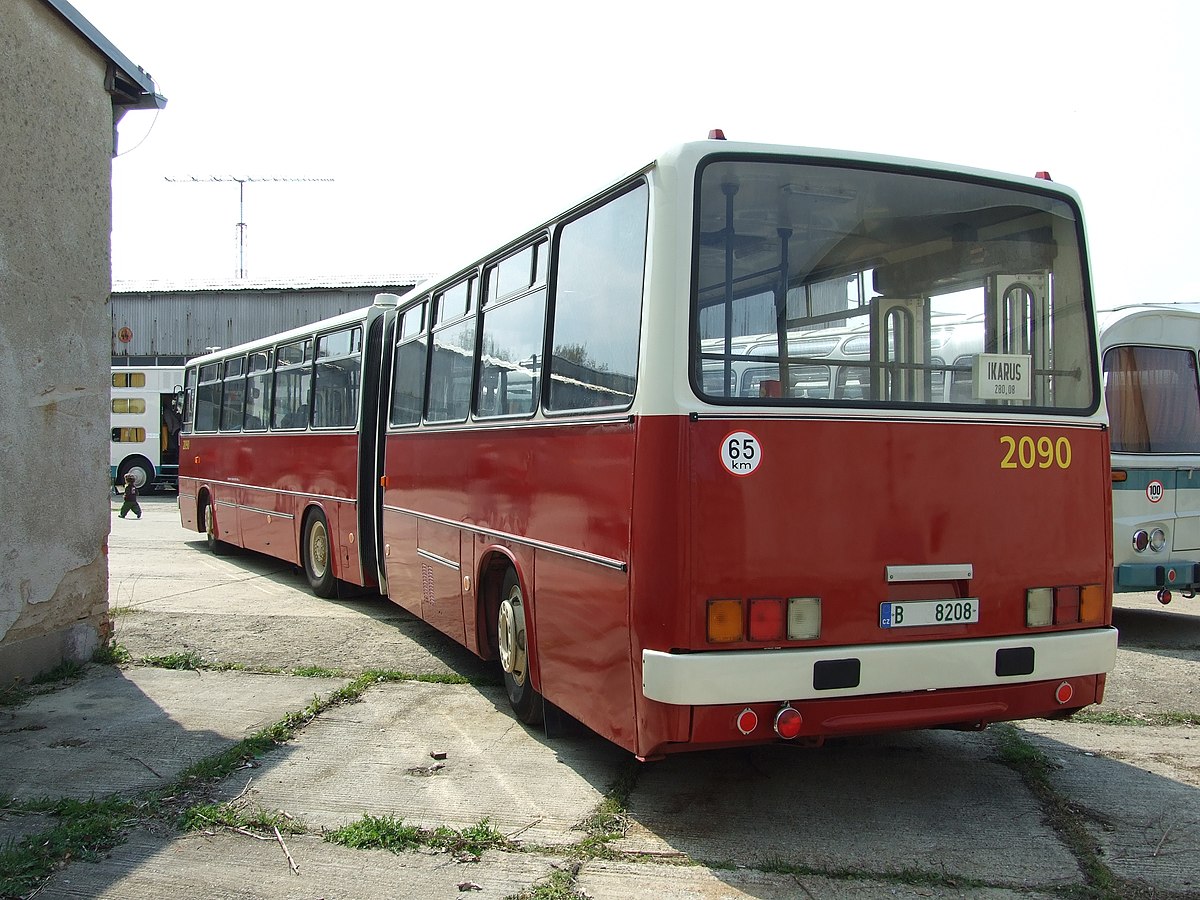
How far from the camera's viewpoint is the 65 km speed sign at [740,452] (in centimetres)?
453

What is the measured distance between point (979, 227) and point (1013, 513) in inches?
54.0

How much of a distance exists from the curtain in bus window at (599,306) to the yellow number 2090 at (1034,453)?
1774 mm

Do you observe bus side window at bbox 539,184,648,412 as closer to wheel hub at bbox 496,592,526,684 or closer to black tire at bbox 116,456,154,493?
wheel hub at bbox 496,592,526,684

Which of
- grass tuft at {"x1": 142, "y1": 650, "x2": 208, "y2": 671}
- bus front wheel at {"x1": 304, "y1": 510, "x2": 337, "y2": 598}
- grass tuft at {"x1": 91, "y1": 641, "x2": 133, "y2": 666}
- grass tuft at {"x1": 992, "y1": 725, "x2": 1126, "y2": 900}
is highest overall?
bus front wheel at {"x1": 304, "y1": 510, "x2": 337, "y2": 598}

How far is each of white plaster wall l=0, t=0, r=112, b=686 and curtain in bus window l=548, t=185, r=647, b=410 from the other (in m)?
3.60

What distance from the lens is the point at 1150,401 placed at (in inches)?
381

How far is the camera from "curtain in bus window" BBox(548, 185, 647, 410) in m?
4.89

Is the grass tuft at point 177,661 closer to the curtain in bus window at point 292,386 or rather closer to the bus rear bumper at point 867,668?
the curtain in bus window at point 292,386

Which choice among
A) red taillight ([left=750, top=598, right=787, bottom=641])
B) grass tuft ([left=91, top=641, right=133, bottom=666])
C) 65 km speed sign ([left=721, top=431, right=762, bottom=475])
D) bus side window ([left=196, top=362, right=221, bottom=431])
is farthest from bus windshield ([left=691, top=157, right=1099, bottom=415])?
bus side window ([left=196, top=362, right=221, bottom=431])

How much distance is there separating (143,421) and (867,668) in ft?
101

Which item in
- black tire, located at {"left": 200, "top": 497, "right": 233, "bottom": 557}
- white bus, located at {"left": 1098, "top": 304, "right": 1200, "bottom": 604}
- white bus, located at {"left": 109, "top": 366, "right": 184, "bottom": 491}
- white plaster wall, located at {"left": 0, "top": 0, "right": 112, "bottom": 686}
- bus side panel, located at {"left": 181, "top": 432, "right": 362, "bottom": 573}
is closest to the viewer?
white plaster wall, located at {"left": 0, "top": 0, "right": 112, "bottom": 686}

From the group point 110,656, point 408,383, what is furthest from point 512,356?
point 110,656

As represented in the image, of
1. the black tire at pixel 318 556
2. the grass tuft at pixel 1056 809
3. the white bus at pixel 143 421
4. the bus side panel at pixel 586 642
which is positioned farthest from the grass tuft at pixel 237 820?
the white bus at pixel 143 421

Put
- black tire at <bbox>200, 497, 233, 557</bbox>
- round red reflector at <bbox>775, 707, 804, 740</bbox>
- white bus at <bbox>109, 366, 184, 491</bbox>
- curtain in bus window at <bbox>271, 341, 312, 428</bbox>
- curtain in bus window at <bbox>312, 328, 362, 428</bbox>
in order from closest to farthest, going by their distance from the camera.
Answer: round red reflector at <bbox>775, 707, 804, 740</bbox> < curtain in bus window at <bbox>312, 328, 362, 428</bbox> < curtain in bus window at <bbox>271, 341, 312, 428</bbox> < black tire at <bbox>200, 497, 233, 557</bbox> < white bus at <bbox>109, 366, 184, 491</bbox>
